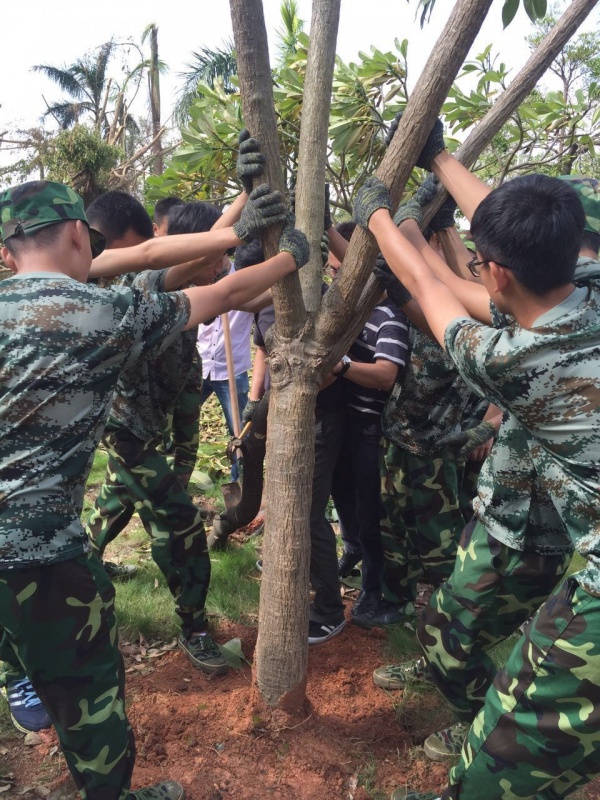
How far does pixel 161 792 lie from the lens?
81.9 inches

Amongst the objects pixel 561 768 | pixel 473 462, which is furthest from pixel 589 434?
pixel 473 462

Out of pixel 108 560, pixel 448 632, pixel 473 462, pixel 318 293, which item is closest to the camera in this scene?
→ pixel 448 632

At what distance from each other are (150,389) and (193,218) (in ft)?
3.05

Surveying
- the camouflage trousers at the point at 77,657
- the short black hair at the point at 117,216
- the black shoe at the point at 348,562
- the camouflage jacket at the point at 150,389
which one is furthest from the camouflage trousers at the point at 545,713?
the short black hair at the point at 117,216

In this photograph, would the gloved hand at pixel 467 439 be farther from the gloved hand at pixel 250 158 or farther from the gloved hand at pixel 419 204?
the gloved hand at pixel 250 158

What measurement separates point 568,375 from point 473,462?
7.19 feet

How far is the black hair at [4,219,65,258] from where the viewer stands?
6.02 ft

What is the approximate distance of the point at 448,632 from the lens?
6.97ft

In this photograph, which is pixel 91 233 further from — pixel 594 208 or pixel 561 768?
pixel 561 768

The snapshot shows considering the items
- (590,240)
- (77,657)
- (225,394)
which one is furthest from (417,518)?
(225,394)

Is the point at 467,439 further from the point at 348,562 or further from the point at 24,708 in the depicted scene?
the point at 24,708

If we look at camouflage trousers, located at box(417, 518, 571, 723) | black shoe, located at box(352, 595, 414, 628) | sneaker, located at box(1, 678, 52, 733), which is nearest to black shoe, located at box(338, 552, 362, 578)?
black shoe, located at box(352, 595, 414, 628)

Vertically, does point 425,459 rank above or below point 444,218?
below

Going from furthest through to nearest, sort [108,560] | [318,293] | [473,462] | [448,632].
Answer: [108,560]
[473,462]
[318,293]
[448,632]
